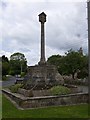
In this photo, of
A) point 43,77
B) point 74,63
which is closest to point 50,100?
point 43,77

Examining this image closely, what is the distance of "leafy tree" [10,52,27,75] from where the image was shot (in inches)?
3807

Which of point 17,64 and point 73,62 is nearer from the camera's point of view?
point 73,62

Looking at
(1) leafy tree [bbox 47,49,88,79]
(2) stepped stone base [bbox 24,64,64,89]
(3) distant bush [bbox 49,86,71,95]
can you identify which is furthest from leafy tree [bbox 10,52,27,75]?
(3) distant bush [bbox 49,86,71,95]

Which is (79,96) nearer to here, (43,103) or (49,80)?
(43,103)

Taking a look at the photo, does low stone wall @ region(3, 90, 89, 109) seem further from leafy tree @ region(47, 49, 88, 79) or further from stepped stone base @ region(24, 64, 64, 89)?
leafy tree @ region(47, 49, 88, 79)

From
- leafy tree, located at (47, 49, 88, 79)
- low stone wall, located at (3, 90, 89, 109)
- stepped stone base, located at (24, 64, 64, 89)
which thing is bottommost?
low stone wall, located at (3, 90, 89, 109)

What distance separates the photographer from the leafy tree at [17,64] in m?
96.7

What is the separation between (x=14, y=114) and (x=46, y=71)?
323 inches

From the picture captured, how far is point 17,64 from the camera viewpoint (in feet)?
324

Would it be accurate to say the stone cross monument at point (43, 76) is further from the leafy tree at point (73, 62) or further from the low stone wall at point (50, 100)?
the leafy tree at point (73, 62)

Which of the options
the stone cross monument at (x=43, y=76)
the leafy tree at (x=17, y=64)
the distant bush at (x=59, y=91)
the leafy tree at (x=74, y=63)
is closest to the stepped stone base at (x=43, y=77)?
the stone cross monument at (x=43, y=76)

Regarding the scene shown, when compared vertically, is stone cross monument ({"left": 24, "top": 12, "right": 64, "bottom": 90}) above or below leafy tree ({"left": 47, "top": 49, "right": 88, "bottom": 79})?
below

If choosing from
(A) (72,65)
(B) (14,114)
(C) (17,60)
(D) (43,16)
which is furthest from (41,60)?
(C) (17,60)

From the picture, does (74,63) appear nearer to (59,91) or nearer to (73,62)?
(73,62)
